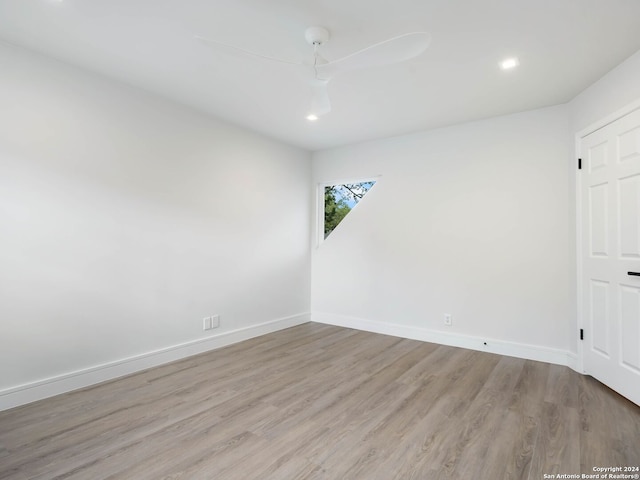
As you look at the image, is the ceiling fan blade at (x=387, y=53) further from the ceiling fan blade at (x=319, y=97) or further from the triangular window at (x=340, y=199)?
the triangular window at (x=340, y=199)

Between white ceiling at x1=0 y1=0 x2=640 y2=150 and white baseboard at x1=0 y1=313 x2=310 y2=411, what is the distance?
2.44 metres

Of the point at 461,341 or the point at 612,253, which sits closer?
the point at 612,253

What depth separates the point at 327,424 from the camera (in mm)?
2154

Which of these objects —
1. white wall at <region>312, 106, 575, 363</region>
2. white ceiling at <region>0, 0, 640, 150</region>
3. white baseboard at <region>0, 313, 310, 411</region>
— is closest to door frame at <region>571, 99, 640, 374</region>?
white wall at <region>312, 106, 575, 363</region>

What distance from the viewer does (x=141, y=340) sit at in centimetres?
306

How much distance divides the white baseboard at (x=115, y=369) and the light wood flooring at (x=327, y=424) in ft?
0.31

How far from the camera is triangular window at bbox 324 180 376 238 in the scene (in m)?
4.67

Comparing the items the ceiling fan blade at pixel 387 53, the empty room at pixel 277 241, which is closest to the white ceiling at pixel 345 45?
the empty room at pixel 277 241

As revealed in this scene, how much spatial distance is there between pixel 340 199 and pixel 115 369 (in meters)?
3.36

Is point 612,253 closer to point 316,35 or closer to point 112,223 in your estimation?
point 316,35

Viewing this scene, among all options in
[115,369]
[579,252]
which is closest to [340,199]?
[579,252]

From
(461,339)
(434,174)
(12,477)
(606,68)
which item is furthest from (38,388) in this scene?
(606,68)

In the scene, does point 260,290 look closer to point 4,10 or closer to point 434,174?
point 434,174

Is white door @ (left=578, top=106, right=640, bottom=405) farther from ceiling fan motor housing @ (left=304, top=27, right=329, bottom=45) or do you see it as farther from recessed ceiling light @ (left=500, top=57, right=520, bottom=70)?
ceiling fan motor housing @ (left=304, top=27, right=329, bottom=45)
